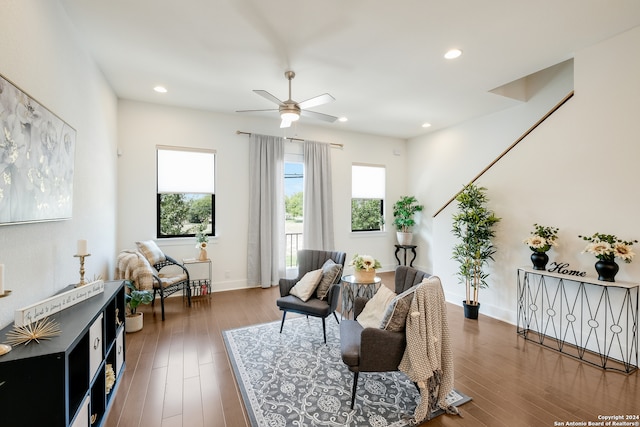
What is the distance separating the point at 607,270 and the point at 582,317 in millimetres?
673

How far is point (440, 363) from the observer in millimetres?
2062

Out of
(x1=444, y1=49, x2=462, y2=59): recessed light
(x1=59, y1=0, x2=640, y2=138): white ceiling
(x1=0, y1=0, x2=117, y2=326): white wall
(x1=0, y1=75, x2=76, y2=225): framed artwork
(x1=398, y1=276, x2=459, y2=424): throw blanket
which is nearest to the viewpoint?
(x1=0, y1=75, x2=76, y2=225): framed artwork

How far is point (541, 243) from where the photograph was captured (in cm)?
322

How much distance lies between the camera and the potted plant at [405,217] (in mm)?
6434

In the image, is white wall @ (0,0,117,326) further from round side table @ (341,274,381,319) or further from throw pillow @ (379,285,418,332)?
round side table @ (341,274,381,319)

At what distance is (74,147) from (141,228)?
2.33m

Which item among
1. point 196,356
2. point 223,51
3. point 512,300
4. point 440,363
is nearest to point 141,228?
point 196,356

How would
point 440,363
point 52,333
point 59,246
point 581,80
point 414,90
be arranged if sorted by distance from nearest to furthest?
point 52,333
point 440,363
point 59,246
point 581,80
point 414,90

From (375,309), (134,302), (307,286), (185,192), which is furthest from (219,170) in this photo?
(375,309)

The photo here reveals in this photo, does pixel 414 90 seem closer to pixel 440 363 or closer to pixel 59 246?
pixel 440 363

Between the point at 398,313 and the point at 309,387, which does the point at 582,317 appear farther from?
the point at 309,387

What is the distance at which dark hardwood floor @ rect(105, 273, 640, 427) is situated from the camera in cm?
206

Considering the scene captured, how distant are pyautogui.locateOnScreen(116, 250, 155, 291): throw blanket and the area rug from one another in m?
1.34

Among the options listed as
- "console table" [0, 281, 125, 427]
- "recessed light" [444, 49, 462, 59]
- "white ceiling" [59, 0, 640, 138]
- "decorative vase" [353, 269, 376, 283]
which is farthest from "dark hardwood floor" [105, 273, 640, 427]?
"recessed light" [444, 49, 462, 59]
